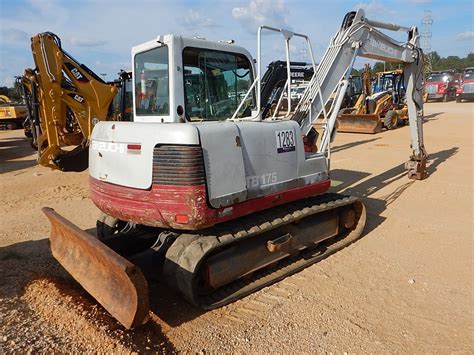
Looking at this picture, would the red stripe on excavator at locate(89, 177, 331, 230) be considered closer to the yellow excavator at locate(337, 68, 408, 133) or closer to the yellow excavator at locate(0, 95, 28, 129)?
the yellow excavator at locate(337, 68, 408, 133)

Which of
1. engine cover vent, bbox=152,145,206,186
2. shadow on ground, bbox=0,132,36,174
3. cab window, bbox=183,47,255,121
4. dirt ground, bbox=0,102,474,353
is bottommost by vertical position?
dirt ground, bbox=0,102,474,353

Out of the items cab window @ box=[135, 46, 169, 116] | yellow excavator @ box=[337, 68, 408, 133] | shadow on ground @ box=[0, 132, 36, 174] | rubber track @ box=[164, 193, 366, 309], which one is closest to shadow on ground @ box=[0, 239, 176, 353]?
rubber track @ box=[164, 193, 366, 309]

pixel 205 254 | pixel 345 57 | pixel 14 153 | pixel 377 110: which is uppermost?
pixel 345 57

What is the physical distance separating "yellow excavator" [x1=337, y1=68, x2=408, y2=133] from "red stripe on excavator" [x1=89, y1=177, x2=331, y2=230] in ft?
46.0

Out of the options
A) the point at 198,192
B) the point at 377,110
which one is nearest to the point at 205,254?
the point at 198,192

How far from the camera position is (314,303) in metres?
3.80

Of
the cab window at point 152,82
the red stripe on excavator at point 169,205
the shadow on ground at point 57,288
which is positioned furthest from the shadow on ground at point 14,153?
the red stripe on excavator at point 169,205

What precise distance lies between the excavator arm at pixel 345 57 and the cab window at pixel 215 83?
1023mm

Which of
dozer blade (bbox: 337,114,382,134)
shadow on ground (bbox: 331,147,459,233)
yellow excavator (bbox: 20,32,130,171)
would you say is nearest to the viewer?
shadow on ground (bbox: 331,147,459,233)

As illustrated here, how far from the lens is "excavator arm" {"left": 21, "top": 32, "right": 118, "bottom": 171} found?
7.61 m

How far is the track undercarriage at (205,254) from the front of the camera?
332 centimetres

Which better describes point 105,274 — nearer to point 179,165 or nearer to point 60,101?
point 179,165

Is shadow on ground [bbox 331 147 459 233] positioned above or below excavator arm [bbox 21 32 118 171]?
below

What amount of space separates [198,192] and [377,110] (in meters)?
16.4
